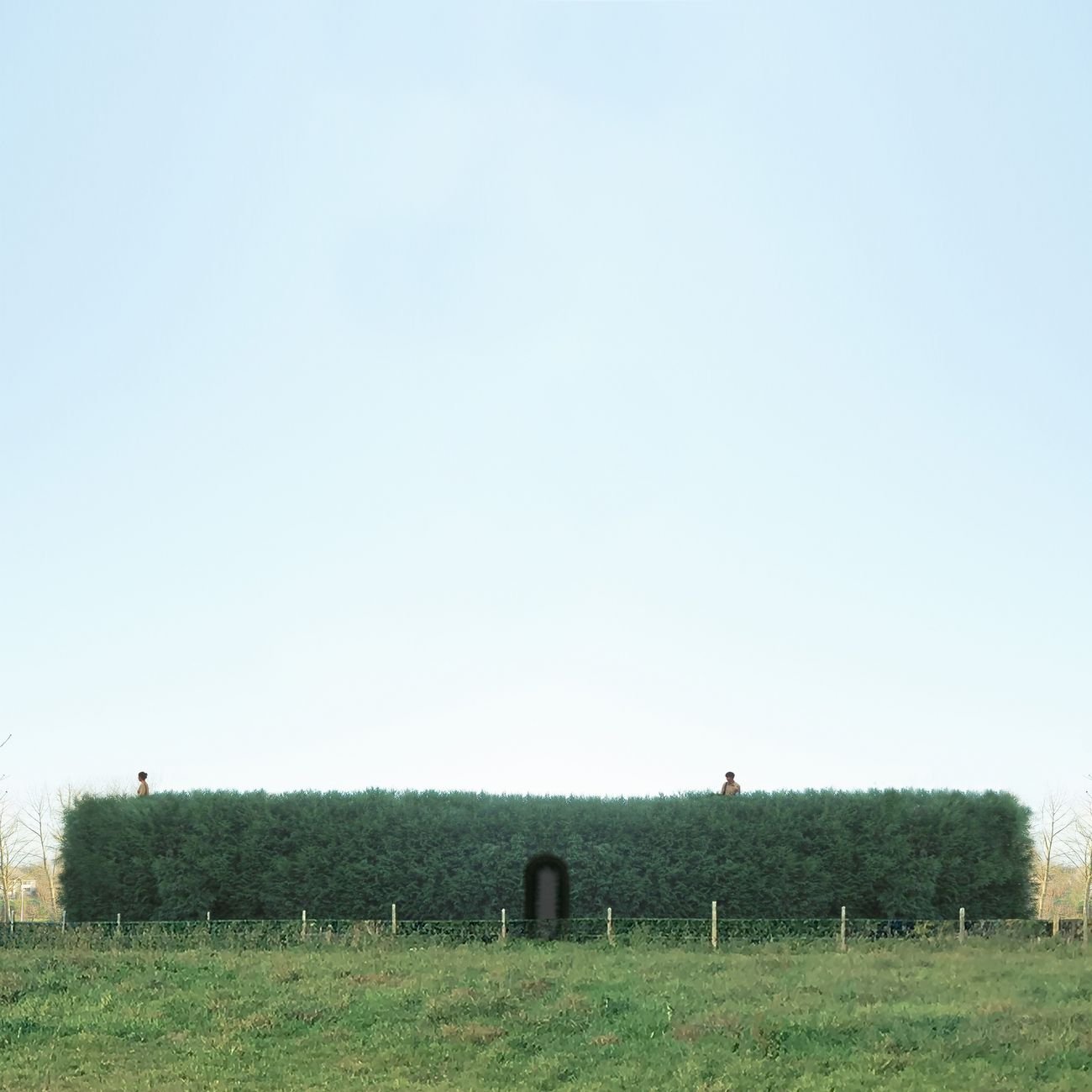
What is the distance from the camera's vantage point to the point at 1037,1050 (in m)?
18.4

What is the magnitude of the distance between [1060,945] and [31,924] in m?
26.6

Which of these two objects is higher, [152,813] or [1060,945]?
[152,813]

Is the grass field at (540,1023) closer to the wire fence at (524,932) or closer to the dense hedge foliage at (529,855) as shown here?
the wire fence at (524,932)

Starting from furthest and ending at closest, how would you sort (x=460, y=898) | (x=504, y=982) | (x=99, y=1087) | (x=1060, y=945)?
1. (x=460, y=898)
2. (x=1060, y=945)
3. (x=504, y=982)
4. (x=99, y=1087)

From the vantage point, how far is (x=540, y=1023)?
20656 mm

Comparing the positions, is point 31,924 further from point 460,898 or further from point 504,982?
point 504,982

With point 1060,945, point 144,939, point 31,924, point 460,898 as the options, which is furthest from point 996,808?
point 31,924

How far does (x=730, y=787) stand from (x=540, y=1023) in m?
18.4

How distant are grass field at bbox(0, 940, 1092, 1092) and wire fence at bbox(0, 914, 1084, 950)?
3.74m

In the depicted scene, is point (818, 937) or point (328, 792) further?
point (328, 792)

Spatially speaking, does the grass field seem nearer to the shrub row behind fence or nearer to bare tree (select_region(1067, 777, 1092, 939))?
the shrub row behind fence

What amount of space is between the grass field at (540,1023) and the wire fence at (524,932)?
3742 millimetres

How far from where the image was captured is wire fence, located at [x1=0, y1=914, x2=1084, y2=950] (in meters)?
32.2

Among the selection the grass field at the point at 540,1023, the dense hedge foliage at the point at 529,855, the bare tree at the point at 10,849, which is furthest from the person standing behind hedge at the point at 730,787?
the bare tree at the point at 10,849
